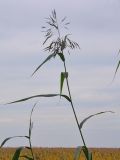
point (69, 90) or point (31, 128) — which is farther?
Result: point (31, 128)

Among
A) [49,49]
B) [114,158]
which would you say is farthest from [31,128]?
[114,158]

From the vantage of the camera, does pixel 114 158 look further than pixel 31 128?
Yes

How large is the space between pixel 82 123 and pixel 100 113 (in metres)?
0.12

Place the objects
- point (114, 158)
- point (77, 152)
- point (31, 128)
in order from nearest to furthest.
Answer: point (77, 152)
point (31, 128)
point (114, 158)

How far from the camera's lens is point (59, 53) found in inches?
116

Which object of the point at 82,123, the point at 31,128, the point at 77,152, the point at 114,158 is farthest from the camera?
the point at 114,158

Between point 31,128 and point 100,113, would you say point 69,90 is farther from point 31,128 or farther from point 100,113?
point 31,128

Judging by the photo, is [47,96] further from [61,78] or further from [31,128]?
[31,128]

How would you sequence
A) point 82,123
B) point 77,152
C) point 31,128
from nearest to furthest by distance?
point 77,152 < point 82,123 < point 31,128

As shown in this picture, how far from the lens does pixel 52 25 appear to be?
9.74 feet

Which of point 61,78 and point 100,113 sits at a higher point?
point 61,78

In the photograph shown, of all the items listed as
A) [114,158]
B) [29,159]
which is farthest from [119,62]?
[114,158]

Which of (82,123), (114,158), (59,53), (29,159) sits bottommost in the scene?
(114,158)

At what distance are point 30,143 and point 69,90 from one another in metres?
0.51
